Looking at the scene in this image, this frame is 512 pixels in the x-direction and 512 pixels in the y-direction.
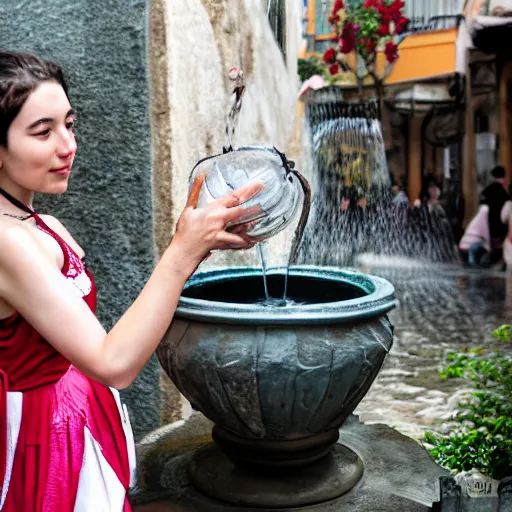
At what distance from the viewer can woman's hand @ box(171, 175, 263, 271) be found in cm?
125

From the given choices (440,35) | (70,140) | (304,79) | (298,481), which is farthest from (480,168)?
(70,140)

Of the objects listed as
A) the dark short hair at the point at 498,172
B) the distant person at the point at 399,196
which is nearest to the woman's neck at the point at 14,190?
the dark short hair at the point at 498,172

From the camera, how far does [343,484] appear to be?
6.82 ft

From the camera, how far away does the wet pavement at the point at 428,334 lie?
12.7 feet

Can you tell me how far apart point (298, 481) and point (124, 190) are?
127cm

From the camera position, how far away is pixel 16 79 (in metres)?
1.29

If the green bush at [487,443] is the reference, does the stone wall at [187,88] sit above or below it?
above

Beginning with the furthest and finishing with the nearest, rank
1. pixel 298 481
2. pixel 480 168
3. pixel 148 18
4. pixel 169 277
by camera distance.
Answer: pixel 480 168
pixel 148 18
pixel 298 481
pixel 169 277

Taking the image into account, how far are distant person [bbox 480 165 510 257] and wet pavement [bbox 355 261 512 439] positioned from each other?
664mm

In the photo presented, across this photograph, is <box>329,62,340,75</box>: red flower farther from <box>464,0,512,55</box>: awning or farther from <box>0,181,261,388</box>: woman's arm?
<box>0,181,261,388</box>: woman's arm

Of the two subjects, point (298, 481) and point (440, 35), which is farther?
point (440, 35)

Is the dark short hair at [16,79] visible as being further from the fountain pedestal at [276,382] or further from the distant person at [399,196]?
the distant person at [399,196]

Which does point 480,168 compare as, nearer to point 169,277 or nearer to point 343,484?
point 343,484

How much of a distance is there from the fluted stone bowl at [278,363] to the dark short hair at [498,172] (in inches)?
344
